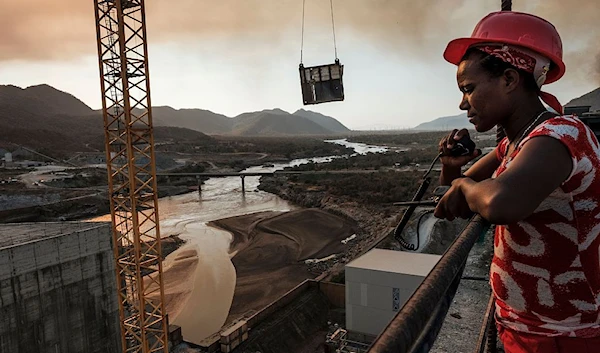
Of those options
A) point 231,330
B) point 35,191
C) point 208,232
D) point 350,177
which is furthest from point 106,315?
point 350,177

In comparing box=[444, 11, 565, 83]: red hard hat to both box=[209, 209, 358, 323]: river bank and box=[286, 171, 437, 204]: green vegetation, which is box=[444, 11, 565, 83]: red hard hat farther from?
box=[286, 171, 437, 204]: green vegetation

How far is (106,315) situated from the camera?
15.3 m

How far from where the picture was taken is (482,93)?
5.02 feet

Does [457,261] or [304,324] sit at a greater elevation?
[457,261]

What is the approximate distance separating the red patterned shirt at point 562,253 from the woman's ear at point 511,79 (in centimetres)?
27

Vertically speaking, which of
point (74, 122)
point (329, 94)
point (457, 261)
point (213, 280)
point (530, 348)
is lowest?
point (213, 280)

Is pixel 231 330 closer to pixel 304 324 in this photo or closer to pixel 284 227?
pixel 304 324

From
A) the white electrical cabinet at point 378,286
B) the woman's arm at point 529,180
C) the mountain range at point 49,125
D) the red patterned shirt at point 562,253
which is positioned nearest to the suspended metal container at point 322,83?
the white electrical cabinet at point 378,286

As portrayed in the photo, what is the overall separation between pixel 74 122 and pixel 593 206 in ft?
492

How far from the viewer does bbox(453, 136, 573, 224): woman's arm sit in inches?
44.7

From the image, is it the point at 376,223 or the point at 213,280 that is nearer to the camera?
the point at 213,280

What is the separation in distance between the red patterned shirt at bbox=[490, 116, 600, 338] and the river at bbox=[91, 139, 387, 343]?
739 inches

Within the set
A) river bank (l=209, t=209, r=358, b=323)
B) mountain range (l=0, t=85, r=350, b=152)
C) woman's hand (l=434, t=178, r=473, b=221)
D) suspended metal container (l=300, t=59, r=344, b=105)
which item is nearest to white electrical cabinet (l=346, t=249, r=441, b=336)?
suspended metal container (l=300, t=59, r=344, b=105)

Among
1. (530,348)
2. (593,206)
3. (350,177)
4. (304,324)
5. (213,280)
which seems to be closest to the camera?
(593,206)
